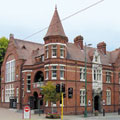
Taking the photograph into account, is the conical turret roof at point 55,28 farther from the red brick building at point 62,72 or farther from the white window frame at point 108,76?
the white window frame at point 108,76

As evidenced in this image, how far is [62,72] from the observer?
36.5 metres

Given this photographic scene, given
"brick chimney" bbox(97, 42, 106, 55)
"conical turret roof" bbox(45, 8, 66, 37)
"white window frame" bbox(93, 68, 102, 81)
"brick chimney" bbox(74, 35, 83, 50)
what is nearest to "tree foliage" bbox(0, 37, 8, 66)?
"brick chimney" bbox(74, 35, 83, 50)

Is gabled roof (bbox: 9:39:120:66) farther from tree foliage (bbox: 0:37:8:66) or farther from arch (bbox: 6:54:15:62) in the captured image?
tree foliage (bbox: 0:37:8:66)

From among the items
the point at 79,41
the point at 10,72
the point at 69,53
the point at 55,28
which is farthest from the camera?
the point at 10,72

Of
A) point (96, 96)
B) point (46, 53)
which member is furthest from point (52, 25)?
point (96, 96)

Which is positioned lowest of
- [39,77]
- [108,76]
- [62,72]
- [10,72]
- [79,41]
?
[39,77]

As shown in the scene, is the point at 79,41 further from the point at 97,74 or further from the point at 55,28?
the point at 55,28

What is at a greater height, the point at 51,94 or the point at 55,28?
the point at 55,28

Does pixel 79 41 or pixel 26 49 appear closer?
pixel 79 41

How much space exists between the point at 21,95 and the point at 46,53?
11.2 m

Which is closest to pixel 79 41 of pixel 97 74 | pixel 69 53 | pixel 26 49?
pixel 69 53

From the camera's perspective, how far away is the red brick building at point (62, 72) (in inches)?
1433

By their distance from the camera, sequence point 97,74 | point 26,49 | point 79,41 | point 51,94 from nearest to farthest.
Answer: point 51,94 < point 97,74 < point 79,41 < point 26,49

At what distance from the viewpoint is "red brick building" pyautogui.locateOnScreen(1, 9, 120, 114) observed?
36.4 m
